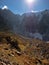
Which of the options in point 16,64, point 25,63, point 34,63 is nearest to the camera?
point 16,64

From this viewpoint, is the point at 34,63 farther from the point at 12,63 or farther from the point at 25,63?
the point at 12,63

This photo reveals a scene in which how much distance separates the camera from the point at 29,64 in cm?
3950

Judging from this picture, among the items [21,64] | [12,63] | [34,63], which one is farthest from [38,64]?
[12,63]

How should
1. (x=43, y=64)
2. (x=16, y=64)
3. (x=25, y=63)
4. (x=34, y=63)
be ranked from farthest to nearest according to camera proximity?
(x=43, y=64) < (x=34, y=63) < (x=25, y=63) < (x=16, y=64)

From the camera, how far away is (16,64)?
35312 millimetres

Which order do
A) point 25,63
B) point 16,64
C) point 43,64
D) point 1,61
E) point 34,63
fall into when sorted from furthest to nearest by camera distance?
point 43,64, point 34,63, point 25,63, point 16,64, point 1,61

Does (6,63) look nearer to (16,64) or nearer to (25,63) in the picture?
(16,64)

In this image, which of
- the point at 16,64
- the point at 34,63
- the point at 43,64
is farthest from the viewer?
the point at 43,64

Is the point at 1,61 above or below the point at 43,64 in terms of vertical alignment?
above

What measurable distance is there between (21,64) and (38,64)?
7.80 meters

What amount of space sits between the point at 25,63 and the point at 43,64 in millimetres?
8332

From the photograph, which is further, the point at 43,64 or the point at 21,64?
the point at 43,64

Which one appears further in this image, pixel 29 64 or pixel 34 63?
pixel 34 63

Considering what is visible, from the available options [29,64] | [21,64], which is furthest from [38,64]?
[21,64]
